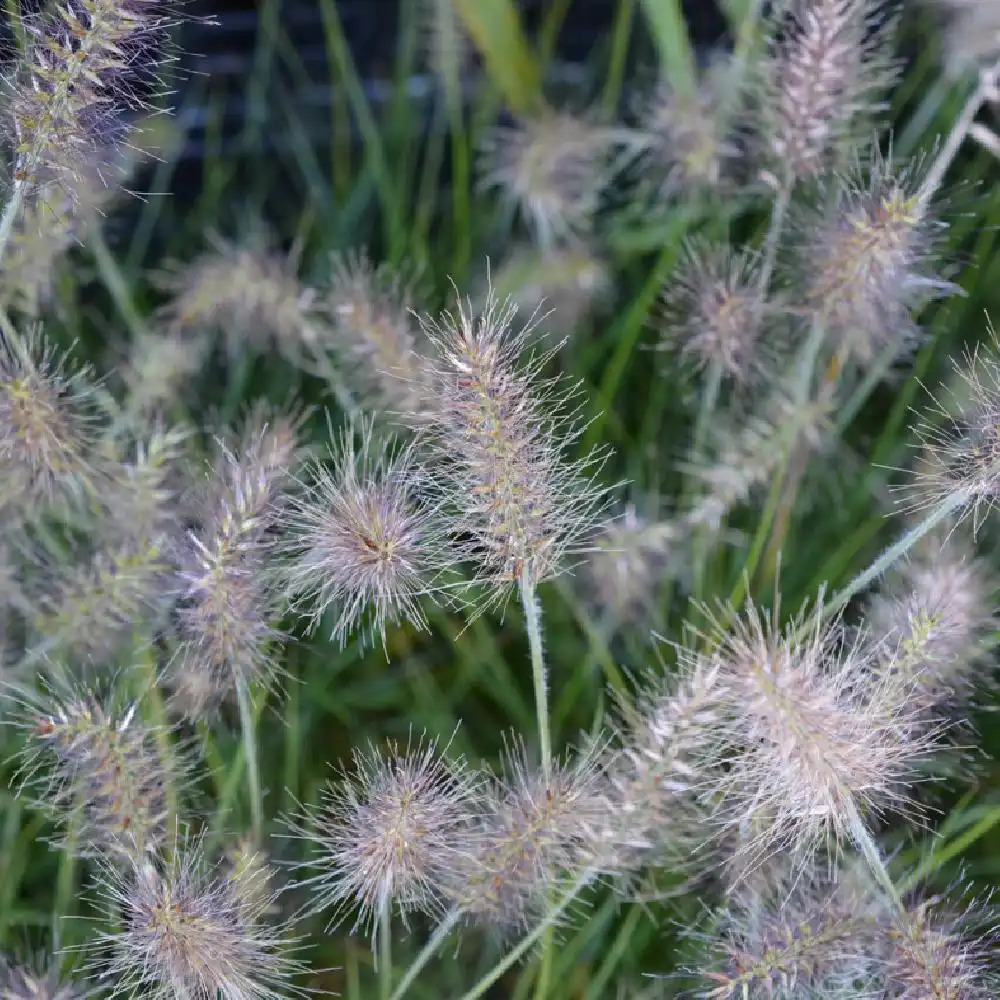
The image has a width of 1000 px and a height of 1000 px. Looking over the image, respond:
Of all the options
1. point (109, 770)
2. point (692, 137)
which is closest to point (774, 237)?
point (692, 137)

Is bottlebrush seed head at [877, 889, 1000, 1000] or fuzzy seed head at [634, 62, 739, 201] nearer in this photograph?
bottlebrush seed head at [877, 889, 1000, 1000]

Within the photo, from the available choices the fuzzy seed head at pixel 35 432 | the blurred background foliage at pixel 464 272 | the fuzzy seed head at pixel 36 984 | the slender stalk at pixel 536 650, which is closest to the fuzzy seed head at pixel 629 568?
the blurred background foliage at pixel 464 272

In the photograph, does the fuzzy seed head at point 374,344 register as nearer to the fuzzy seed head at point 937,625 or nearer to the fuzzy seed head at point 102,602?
the fuzzy seed head at point 102,602

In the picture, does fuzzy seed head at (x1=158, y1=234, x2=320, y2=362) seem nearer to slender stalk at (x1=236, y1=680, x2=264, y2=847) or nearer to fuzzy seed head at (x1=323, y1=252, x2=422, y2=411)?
fuzzy seed head at (x1=323, y1=252, x2=422, y2=411)

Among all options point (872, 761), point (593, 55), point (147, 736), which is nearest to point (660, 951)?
point (872, 761)

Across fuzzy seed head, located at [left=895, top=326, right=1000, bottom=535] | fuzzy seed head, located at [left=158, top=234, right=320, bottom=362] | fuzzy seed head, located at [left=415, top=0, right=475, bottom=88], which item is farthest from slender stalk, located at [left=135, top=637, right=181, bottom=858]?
fuzzy seed head, located at [left=415, top=0, right=475, bottom=88]

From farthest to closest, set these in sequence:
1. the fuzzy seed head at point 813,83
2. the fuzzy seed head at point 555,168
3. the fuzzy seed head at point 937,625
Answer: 1. the fuzzy seed head at point 555,168
2. the fuzzy seed head at point 813,83
3. the fuzzy seed head at point 937,625
